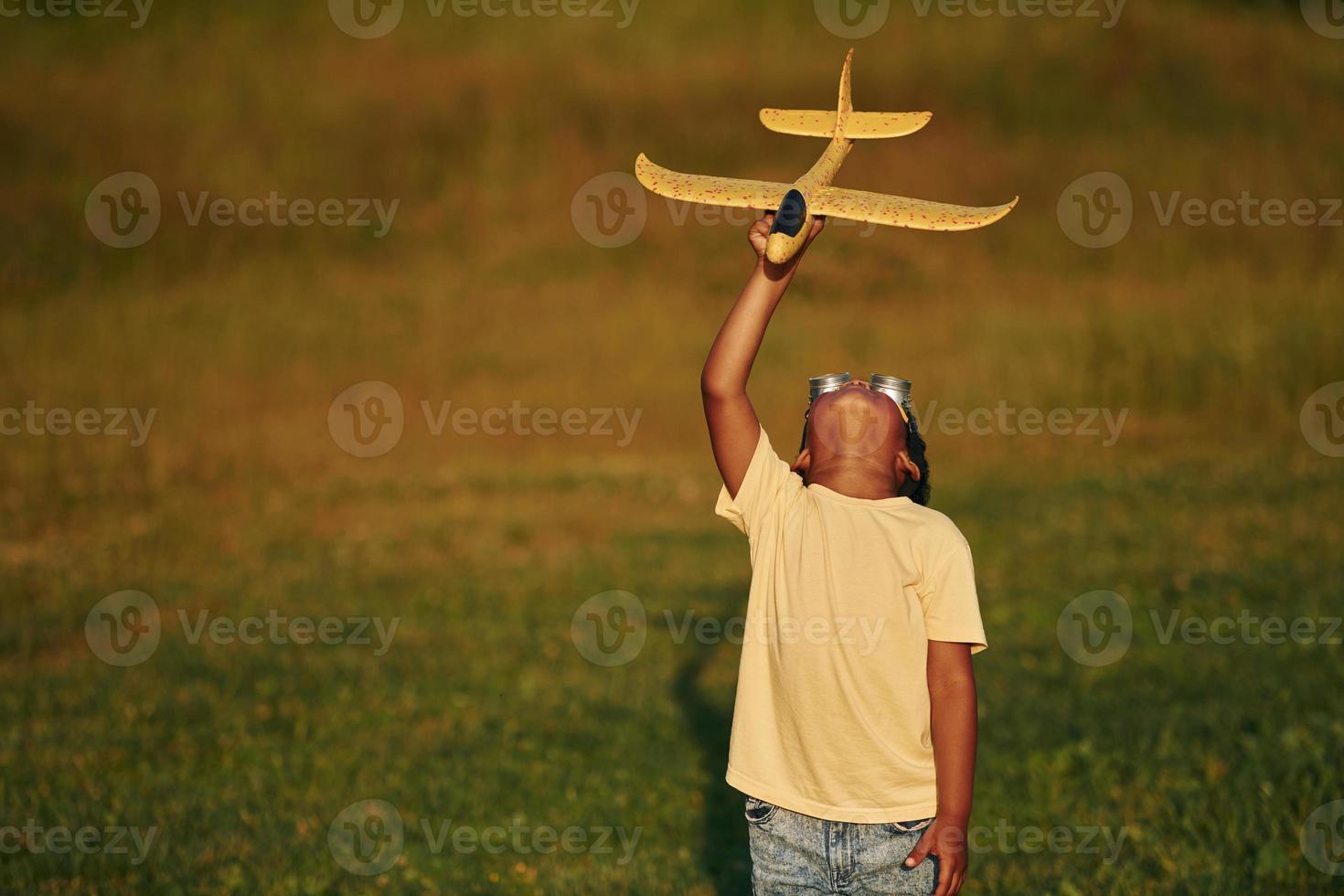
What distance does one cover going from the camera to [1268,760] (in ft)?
23.3

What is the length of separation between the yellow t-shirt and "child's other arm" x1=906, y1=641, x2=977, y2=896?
0.04 meters

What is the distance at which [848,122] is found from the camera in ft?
11.6

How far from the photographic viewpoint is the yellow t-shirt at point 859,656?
3.39 meters

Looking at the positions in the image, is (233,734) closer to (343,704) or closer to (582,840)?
(343,704)

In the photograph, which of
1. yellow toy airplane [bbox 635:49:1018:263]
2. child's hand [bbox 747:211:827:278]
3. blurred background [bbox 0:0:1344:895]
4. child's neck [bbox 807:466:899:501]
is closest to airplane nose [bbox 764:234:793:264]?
yellow toy airplane [bbox 635:49:1018:263]

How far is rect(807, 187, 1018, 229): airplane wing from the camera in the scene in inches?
128

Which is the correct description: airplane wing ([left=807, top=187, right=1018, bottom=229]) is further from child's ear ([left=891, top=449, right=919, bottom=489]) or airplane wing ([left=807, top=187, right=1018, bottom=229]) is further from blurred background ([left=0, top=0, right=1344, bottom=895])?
blurred background ([left=0, top=0, right=1344, bottom=895])

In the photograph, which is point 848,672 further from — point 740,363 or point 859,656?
point 740,363

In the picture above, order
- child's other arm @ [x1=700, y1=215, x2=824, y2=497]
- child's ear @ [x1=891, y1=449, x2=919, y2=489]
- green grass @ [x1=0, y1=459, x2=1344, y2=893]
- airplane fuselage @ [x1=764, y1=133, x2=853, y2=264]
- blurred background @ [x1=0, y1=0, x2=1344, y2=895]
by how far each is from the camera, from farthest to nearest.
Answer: blurred background @ [x1=0, y1=0, x2=1344, y2=895]
green grass @ [x1=0, y1=459, x2=1344, y2=893]
child's ear @ [x1=891, y1=449, x2=919, y2=489]
child's other arm @ [x1=700, y1=215, x2=824, y2=497]
airplane fuselage @ [x1=764, y1=133, x2=853, y2=264]

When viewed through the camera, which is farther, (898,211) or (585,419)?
(585,419)

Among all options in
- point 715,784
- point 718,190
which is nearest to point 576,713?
point 715,784

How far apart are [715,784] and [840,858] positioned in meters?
4.10

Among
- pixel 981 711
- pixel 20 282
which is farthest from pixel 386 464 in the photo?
pixel 981 711

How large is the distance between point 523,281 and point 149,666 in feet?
47.6
